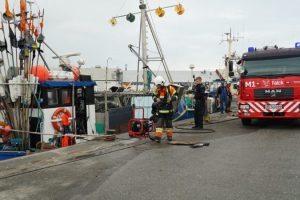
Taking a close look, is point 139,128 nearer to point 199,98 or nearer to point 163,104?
point 163,104

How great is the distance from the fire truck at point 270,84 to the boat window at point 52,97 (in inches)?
248

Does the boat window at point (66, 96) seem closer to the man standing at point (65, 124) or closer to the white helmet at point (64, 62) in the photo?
the man standing at point (65, 124)

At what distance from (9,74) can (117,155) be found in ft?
17.3

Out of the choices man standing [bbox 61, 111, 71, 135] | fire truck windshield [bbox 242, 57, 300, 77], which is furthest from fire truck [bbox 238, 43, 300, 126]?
man standing [bbox 61, 111, 71, 135]

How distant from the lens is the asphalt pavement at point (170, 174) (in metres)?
4.65

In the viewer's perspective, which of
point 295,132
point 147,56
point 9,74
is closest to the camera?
point 295,132

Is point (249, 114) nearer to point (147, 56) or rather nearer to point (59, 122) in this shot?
point (59, 122)

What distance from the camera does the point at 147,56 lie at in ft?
56.9

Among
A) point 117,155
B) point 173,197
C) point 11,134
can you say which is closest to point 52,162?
point 117,155

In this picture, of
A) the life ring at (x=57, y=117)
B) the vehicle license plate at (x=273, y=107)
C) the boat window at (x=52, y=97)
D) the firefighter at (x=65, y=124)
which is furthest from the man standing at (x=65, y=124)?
the vehicle license plate at (x=273, y=107)

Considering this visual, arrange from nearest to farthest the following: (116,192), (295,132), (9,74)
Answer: (116,192), (295,132), (9,74)

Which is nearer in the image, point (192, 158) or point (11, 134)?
point (192, 158)

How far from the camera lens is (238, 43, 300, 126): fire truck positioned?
10.2 m

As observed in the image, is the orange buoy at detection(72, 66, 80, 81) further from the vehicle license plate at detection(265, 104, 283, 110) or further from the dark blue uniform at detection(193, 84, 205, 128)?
the vehicle license plate at detection(265, 104, 283, 110)
